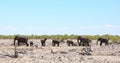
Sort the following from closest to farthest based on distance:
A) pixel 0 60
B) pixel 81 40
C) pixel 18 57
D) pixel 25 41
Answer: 1. pixel 0 60
2. pixel 18 57
3. pixel 25 41
4. pixel 81 40

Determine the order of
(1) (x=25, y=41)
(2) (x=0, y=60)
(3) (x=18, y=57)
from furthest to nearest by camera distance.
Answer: (1) (x=25, y=41) → (3) (x=18, y=57) → (2) (x=0, y=60)

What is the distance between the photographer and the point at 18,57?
80.6 feet

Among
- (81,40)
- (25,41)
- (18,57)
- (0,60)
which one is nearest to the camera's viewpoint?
(0,60)

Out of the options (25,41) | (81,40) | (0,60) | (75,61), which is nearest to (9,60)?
(0,60)

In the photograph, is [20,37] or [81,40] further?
[81,40]

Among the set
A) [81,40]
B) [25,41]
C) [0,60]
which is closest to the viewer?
[0,60]

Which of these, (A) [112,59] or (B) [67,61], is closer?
(B) [67,61]

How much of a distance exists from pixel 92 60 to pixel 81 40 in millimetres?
19455

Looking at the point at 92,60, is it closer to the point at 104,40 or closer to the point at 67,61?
the point at 67,61

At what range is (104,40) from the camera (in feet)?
149

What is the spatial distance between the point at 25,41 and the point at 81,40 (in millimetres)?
7059

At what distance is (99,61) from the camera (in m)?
23.6

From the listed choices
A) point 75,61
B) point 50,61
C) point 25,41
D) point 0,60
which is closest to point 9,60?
point 0,60

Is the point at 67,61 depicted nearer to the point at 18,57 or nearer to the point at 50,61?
the point at 50,61
